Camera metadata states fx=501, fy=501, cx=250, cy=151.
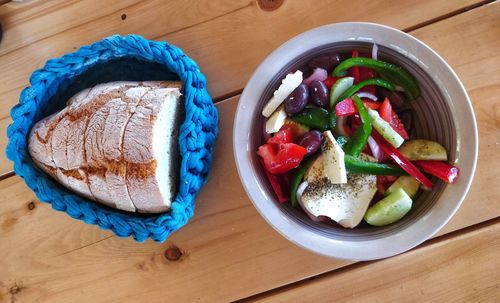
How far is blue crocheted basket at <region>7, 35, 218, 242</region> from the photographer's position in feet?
3.03

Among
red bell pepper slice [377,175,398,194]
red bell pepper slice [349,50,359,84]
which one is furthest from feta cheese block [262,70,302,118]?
red bell pepper slice [377,175,398,194]

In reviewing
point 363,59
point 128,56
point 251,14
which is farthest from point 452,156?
point 128,56

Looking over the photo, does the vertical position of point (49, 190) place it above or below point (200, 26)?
below

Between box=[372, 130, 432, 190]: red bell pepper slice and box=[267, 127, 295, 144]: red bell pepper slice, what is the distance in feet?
0.49

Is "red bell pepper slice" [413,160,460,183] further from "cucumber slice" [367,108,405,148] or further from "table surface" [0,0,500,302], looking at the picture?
"table surface" [0,0,500,302]

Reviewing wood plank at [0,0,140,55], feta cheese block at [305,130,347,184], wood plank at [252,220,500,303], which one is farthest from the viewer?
wood plank at [0,0,140,55]

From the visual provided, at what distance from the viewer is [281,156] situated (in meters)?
0.88

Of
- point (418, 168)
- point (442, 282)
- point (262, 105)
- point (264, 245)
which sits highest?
point (262, 105)

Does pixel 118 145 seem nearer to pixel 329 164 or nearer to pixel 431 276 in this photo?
pixel 329 164

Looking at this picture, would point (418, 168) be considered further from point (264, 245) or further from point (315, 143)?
point (264, 245)

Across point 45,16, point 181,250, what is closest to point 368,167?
point 181,250

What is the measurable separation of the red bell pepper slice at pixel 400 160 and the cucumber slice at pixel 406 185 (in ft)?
0.04

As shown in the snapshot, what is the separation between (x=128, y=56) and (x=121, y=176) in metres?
0.27

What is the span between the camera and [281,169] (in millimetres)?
896
